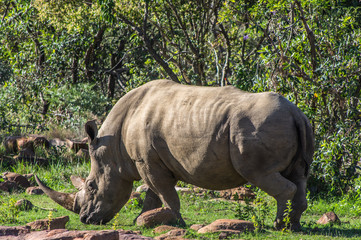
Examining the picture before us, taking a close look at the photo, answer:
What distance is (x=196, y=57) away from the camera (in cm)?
1280

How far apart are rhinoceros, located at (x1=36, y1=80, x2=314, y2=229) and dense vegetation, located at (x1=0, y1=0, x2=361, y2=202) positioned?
7.63 feet

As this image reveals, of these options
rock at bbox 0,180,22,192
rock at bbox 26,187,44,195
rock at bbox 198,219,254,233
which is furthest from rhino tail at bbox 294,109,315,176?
rock at bbox 0,180,22,192

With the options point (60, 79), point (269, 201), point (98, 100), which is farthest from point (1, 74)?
point (269, 201)

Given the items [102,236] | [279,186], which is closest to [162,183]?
[279,186]

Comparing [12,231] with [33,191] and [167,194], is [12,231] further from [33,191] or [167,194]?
[33,191]

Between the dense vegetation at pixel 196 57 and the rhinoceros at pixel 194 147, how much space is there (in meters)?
2.32

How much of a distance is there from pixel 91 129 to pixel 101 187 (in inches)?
30.4

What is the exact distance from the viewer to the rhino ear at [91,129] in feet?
25.7

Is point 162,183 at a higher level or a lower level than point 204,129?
lower

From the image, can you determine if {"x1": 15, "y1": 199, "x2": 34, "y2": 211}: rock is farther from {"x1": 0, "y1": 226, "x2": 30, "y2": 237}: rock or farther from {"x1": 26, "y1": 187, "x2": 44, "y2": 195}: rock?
{"x1": 0, "y1": 226, "x2": 30, "y2": 237}: rock

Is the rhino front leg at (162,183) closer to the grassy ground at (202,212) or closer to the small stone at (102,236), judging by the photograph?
the grassy ground at (202,212)

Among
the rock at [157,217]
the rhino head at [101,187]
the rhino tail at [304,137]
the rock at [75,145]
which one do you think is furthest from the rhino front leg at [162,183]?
the rock at [75,145]

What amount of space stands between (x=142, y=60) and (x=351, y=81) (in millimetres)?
7489

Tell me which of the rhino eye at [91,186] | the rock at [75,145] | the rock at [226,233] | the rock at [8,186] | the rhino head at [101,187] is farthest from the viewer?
the rock at [75,145]
